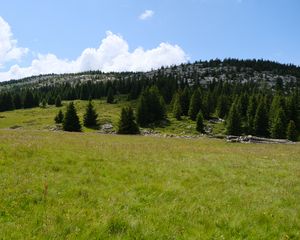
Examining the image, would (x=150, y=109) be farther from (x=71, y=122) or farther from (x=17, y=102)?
(x=17, y=102)

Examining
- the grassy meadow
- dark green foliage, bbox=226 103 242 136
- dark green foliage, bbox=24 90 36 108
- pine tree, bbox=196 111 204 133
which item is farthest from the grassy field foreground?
dark green foliage, bbox=24 90 36 108

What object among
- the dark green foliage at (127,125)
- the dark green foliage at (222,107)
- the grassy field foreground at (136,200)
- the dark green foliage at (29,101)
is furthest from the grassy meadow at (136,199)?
the dark green foliage at (29,101)

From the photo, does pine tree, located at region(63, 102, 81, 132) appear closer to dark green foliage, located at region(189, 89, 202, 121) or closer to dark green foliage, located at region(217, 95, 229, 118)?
dark green foliage, located at region(189, 89, 202, 121)

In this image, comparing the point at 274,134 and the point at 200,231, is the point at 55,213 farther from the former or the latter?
the point at 274,134

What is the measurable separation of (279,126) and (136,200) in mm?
78921

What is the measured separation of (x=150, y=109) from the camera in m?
103

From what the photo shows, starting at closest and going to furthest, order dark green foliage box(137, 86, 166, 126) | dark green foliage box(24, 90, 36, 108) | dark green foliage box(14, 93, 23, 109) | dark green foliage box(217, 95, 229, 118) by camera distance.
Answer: dark green foliage box(137, 86, 166, 126) < dark green foliage box(217, 95, 229, 118) < dark green foliage box(14, 93, 23, 109) < dark green foliage box(24, 90, 36, 108)

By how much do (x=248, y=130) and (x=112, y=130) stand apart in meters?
39.4

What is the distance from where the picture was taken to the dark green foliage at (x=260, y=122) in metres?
91.6

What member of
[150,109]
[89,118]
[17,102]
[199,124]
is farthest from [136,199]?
[17,102]

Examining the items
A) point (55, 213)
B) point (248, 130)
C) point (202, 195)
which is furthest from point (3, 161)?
point (248, 130)

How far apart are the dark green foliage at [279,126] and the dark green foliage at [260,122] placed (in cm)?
640

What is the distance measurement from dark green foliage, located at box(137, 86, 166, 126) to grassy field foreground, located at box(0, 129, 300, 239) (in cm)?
7960

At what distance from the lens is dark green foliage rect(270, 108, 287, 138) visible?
83.8m
